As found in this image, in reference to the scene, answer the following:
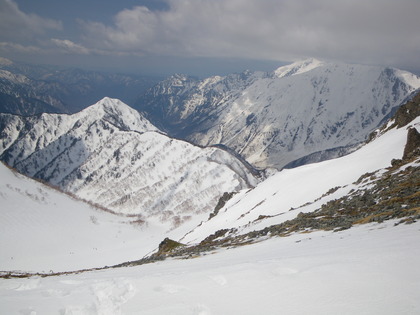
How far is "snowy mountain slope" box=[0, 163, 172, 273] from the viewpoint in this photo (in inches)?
3339

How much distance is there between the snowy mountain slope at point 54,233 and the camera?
278 ft

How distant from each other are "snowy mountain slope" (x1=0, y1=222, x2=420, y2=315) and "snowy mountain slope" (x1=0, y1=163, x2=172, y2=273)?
78160 millimetres

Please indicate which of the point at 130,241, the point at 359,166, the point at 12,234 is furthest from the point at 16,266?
the point at 359,166

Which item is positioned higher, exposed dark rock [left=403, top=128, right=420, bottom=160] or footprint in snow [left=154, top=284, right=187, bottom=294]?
exposed dark rock [left=403, top=128, right=420, bottom=160]

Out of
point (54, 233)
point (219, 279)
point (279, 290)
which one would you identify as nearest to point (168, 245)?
point (219, 279)

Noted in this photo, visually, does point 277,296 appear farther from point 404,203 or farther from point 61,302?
point 404,203

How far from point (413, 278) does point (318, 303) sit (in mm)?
2375

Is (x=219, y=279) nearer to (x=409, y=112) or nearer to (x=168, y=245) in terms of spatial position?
(x=168, y=245)

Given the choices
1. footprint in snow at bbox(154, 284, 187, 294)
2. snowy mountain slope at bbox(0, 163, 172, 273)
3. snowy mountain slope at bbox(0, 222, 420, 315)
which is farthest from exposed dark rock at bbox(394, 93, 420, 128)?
snowy mountain slope at bbox(0, 163, 172, 273)

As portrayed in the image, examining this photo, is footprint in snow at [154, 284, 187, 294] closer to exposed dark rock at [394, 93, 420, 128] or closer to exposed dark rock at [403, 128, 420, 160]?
exposed dark rock at [403, 128, 420, 160]

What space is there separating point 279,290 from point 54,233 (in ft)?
385

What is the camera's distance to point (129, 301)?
8.10 m

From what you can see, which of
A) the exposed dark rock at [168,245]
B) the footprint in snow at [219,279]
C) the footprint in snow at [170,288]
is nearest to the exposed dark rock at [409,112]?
the exposed dark rock at [168,245]

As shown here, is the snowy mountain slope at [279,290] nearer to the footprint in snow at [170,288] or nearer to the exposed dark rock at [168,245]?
the footprint in snow at [170,288]
